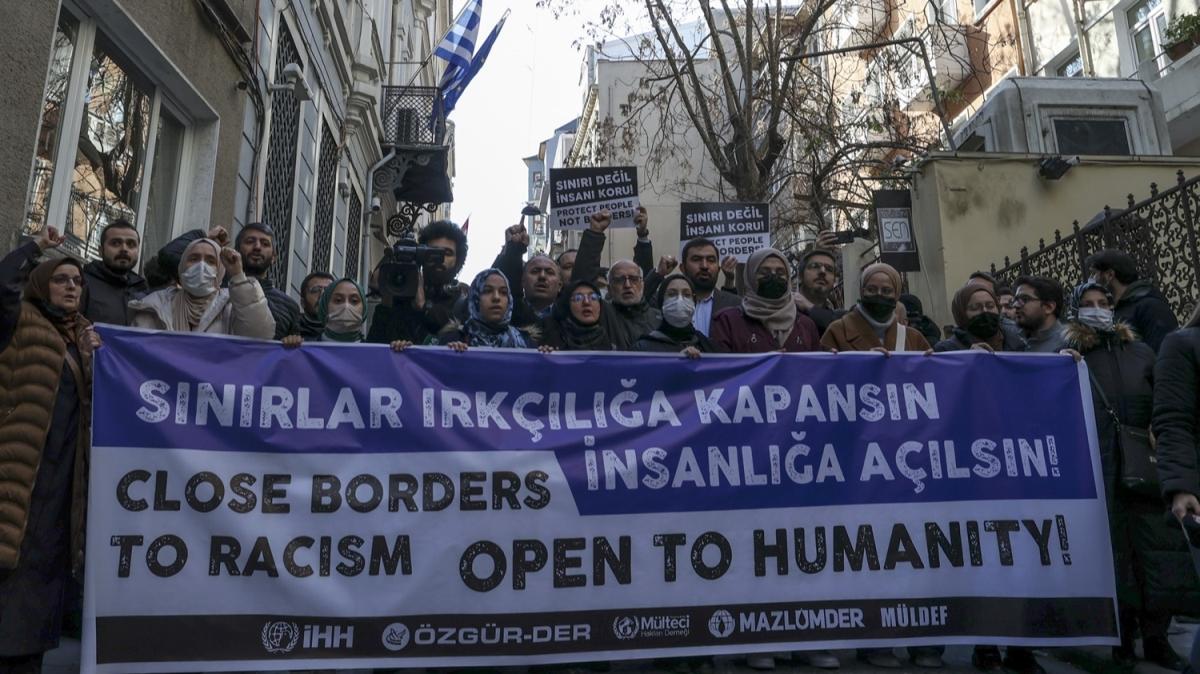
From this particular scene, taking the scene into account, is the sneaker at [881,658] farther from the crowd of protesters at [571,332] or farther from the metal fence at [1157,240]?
the metal fence at [1157,240]

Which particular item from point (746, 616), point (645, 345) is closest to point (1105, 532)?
point (746, 616)

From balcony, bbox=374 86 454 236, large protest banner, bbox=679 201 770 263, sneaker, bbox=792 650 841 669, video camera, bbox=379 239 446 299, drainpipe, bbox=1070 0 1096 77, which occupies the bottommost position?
sneaker, bbox=792 650 841 669

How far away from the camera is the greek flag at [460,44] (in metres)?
16.1

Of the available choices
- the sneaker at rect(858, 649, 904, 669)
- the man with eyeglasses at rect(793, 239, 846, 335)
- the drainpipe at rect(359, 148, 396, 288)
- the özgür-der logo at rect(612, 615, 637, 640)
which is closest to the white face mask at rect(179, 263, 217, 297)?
the özgür-der logo at rect(612, 615, 637, 640)

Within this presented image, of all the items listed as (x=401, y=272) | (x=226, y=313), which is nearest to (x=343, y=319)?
(x=401, y=272)

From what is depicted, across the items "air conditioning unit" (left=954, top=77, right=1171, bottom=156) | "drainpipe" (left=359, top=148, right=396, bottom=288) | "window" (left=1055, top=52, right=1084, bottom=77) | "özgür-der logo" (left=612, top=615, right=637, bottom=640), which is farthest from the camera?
"window" (left=1055, top=52, right=1084, bottom=77)

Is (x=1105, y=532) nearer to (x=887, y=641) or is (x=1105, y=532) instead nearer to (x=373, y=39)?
(x=887, y=641)

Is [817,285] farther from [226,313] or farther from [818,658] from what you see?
[226,313]

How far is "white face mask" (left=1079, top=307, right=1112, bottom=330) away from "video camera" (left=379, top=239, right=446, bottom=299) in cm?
344

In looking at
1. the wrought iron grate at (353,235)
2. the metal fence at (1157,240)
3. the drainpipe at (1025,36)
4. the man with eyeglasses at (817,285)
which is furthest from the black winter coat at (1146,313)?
the drainpipe at (1025,36)

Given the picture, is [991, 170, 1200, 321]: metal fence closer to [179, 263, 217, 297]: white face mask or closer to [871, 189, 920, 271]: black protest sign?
[871, 189, 920, 271]: black protest sign

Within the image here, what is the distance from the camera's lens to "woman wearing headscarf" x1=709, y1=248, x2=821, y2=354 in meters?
4.86

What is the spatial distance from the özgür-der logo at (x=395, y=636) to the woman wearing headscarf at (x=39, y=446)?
46.7 inches

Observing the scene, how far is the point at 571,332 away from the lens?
15.8ft
